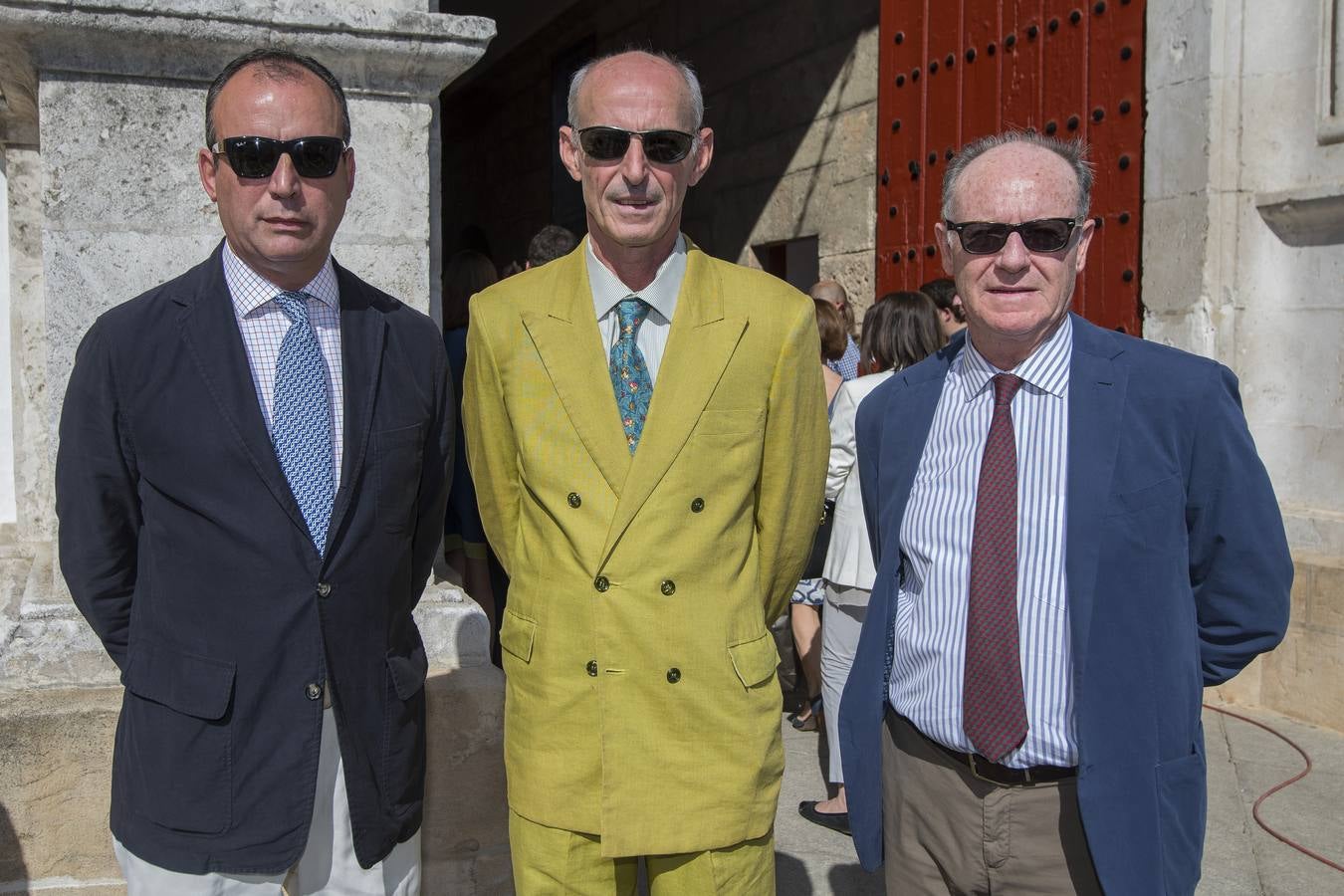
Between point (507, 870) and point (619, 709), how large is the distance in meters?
1.08

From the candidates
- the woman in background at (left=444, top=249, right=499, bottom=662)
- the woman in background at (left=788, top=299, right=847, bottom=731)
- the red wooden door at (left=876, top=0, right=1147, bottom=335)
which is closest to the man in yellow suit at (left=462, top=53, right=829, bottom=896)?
the woman in background at (left=444, top=249, right=499, bottom=662)

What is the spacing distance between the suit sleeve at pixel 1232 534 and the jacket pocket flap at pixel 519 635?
111 centimetres

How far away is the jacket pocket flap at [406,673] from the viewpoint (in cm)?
199

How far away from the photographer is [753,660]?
2.01 meters

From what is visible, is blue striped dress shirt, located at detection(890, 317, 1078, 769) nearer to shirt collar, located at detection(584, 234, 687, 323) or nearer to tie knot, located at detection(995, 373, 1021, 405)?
tie knot, located at detection(995, 373, 1021, 405)

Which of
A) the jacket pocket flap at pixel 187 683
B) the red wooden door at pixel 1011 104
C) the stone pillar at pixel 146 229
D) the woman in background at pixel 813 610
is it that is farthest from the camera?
the red wooden door at pixel 1011 104

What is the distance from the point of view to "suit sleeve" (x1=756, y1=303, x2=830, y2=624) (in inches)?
82.1

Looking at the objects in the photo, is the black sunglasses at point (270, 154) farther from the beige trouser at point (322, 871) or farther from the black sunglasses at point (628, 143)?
the beige trouser at point (322, 871)

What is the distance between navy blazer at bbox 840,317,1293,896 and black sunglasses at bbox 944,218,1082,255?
0.18 m

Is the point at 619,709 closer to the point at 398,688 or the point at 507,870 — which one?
the point at 398,688

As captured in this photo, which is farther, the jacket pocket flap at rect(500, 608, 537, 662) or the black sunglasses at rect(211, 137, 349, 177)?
the jacket pocket flap at rect(500, 608, 537, 662)

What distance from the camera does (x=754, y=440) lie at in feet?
6.73

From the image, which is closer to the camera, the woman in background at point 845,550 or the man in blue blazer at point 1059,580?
the man in blue blazer at point 1059,580

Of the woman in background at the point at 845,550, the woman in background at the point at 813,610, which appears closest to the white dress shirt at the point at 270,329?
the woman in background at the point at 845,550
